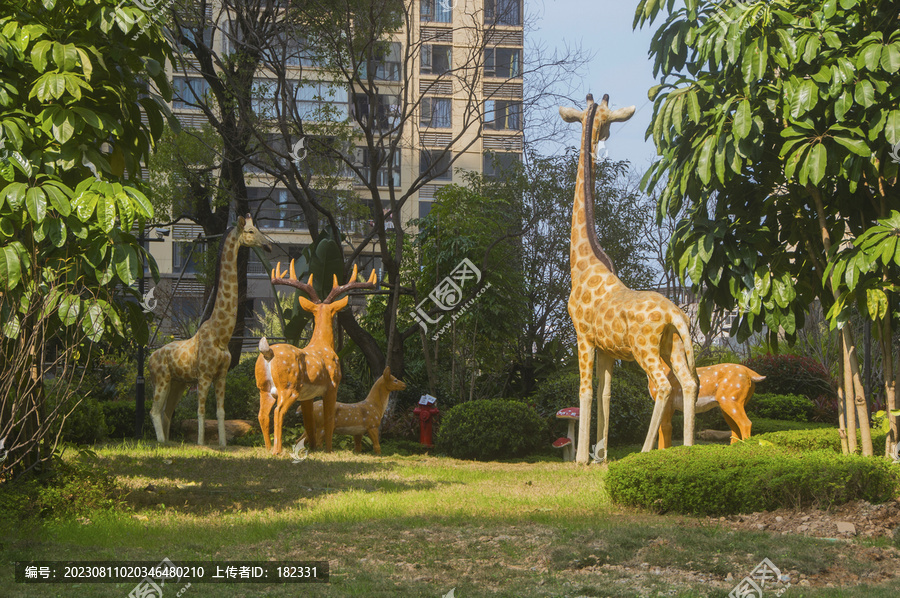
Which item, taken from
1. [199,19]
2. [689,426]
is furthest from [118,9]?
[199,19]

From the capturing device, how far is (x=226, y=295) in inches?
496

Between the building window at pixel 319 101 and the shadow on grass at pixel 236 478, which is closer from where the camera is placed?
the shadow on grass at pixel 236 478

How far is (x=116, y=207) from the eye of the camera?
A: 5.90 m

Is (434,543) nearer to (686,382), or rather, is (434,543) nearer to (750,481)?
(750,481)

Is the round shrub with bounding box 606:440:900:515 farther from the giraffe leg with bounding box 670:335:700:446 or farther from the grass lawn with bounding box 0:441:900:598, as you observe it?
the giraffe leg with bounding box 670:335:700:446

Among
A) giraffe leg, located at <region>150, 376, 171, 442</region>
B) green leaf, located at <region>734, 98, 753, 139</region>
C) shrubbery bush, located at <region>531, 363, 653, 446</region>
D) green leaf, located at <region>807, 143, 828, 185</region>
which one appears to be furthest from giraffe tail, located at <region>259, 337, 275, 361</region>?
green leaf, located at <region>807, 143, 828, 185</region>

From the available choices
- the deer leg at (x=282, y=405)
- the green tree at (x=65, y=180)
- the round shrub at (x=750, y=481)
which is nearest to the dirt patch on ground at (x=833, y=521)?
the round shrub at (x=750, y=481)

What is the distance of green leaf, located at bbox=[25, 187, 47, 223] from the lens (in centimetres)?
549

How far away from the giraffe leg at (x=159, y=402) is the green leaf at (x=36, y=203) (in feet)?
24.0

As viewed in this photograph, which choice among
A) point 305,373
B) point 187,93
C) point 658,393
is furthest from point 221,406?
point 187,93

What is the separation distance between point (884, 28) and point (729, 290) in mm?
3061

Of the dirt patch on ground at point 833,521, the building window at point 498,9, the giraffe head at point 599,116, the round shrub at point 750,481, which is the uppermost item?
the building window at point 498,9

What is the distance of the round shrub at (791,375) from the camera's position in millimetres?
18250

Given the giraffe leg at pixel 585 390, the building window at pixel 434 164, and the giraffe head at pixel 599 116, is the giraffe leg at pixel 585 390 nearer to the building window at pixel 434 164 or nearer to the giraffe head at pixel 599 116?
the giraffe head at pixel 599 116
